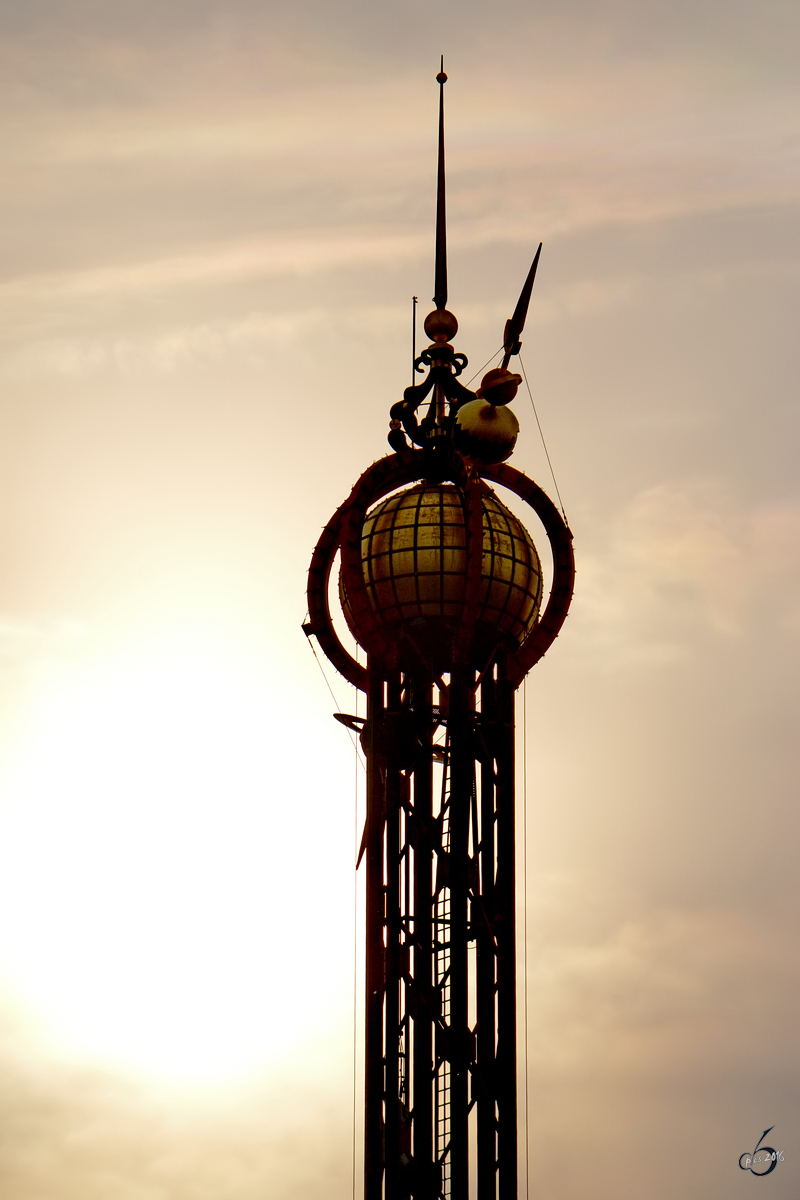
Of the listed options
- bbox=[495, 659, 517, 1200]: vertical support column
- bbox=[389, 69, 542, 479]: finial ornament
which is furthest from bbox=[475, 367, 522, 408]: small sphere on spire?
bbox=[495, 659, 517, 1200]: vertical support column

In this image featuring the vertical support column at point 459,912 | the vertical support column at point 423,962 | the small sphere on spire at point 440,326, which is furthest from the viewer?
the small sphere on spire at point 440,326

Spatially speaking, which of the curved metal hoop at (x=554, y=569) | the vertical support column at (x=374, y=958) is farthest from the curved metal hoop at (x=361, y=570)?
the vertical support column at (x=374, y=958)

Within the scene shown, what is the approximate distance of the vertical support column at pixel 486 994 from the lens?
94.1m

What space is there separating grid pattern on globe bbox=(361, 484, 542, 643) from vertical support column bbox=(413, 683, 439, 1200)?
3.00m

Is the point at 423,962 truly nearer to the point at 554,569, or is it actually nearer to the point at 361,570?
the point at 361,570

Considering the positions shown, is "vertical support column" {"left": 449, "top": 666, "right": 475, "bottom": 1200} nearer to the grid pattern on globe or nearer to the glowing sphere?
the glowing sphere

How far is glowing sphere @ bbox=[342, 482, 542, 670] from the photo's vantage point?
97750mm

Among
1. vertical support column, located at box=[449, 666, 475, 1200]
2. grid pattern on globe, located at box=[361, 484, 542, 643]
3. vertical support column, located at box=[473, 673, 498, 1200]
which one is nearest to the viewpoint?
vertical support column, located at box=[449, 666, 475, 1200]

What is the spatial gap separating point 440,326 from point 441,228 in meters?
4.77

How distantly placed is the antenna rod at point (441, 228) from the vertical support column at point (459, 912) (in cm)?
1441

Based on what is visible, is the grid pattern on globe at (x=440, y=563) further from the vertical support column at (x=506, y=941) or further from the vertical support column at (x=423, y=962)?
the vertical support column at (x=423, y=962)

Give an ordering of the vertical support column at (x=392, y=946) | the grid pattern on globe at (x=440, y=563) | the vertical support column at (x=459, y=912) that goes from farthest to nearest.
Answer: the grid pattern on globe at (x=440, y=563) < the vertical support column at (x=392, y=946) < the vertical support column at (x=459, y=912)

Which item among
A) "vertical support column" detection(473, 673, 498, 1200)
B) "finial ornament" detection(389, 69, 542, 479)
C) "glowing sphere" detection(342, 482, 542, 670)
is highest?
"finial ornament" detection(389, 69, 542, 479)

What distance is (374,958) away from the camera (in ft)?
315
